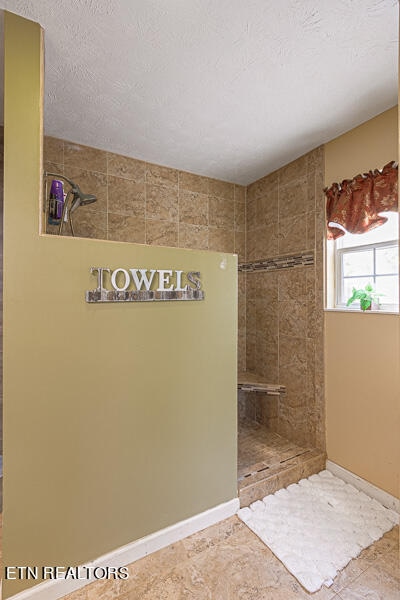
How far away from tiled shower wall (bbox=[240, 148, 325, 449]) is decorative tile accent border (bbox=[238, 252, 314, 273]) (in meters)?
0.03

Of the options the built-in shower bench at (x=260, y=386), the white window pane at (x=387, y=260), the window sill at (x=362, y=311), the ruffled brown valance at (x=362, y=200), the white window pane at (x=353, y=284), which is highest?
the ruffled brown valance at (x=362, y=200)

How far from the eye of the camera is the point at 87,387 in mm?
1349

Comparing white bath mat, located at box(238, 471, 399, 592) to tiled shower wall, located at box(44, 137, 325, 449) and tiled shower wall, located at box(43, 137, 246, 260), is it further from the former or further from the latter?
tiled shower wall, located at box(43, 137, 246, 260)

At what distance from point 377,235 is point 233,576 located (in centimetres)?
229

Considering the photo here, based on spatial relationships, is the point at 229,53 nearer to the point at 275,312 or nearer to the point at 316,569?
the point at 275,312

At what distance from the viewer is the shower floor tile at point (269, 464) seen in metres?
1.89

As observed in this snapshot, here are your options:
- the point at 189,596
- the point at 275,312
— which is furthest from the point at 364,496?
the point at 275,312

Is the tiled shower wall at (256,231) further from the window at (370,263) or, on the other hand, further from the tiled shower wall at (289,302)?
the window at (370,263)

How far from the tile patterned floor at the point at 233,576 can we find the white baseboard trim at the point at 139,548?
31mm

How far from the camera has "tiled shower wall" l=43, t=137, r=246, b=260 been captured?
7.44ft

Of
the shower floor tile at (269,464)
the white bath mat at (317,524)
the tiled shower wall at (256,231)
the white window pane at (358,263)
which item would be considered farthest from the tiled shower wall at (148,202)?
the white bath mat at (317,524)

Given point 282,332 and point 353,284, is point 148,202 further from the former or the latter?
point 353,284

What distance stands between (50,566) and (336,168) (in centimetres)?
306

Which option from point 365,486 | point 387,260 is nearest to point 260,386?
point 365,486
